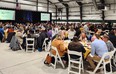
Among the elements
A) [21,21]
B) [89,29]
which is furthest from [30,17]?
[89,29]

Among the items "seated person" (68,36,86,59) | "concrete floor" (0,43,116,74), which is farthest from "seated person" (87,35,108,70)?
"concrete floor" (0,43,116,74)

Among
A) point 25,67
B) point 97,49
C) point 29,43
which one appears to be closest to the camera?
point 97,49

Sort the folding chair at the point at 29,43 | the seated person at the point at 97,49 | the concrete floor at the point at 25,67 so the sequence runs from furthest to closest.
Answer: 1. the folding chair at the point at 29,43
2. the concrete floor at the point at 25,67
3. the seated person at the point at 97,49

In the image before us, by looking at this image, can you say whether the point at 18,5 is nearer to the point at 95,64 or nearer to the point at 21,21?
the point at 21,21

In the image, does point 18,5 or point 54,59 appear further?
point 18,5

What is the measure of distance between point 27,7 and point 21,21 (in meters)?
2.25

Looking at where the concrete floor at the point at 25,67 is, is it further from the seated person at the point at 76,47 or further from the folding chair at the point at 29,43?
the folding chair at the point at 29,43

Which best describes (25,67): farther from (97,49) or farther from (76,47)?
(97,49)

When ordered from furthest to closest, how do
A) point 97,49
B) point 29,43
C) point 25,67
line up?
point 29,43 < point 25,67 < point 97,49

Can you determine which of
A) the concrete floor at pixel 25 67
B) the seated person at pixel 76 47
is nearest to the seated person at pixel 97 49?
the seated person at pixel 76 47

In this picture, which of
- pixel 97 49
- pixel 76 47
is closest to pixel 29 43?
pixel 76 47

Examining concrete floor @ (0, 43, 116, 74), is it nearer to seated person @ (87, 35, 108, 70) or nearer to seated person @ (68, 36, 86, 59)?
seated person @ (68, 36, 86, 59)

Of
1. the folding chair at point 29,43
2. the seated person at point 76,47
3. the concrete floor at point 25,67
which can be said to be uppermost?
the seated person at point 76,47

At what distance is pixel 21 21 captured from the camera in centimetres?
1529
